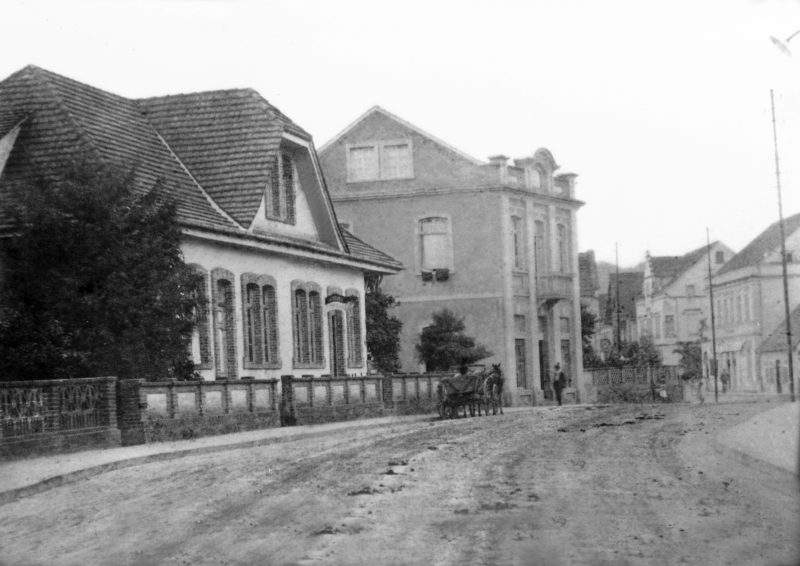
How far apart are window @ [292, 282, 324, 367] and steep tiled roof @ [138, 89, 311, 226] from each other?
3.29 meters

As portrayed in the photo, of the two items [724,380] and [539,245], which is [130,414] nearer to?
[539,245]

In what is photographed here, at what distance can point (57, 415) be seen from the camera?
2052 centimetres

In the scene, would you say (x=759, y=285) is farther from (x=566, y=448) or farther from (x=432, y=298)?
(x=566, y=448)

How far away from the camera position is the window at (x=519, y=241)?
53.5 m

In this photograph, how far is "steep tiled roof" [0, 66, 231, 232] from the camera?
2752 cm

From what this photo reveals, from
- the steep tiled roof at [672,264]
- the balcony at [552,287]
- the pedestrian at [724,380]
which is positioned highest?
the steep tiled roof at [672,264]

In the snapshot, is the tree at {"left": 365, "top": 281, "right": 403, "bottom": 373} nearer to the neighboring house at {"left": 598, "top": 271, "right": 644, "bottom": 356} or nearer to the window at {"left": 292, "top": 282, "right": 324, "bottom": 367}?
the window at {"left": 292, "top": 282, "right": 324, "bottom": 367}

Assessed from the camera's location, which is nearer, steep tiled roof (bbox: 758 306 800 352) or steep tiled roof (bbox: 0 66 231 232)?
steep tiled roof (bbox: 0 66 231 232)

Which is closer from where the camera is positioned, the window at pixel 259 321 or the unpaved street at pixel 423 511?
the unpaved street at pixel 423 511

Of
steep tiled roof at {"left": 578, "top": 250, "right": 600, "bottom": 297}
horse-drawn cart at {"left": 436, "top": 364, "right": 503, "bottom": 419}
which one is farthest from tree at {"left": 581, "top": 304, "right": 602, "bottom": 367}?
horse-drawn cart at {"left": 436, "top": 364, "right": 503, "bottom": 419}

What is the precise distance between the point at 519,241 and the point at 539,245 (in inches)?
78.0

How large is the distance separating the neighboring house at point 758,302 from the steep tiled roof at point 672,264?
20213 mm

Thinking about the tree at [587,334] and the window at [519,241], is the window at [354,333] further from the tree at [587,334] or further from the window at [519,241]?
the tree at [587,334]

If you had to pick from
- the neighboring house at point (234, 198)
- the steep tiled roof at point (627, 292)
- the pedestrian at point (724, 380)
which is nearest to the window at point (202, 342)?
the neighboring house at point (234, 198)
